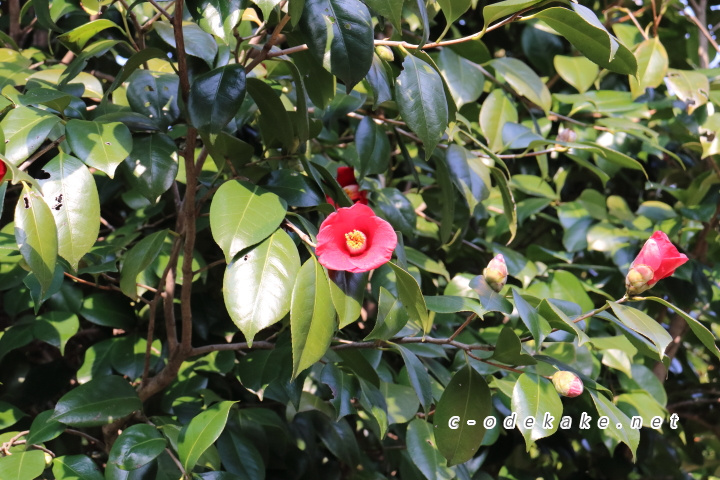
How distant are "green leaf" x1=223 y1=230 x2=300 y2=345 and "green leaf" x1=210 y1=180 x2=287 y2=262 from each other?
0.05ft

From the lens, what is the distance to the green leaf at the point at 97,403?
86 cm

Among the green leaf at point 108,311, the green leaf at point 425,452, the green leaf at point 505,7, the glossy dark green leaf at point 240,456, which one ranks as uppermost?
the green leaf at point 505,7

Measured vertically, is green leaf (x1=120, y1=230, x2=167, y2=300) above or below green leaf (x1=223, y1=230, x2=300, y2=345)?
below

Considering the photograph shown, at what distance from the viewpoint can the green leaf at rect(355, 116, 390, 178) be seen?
39.8 inches

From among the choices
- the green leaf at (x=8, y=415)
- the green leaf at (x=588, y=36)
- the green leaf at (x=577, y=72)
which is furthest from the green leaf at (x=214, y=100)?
the green leaf at (x=577, y=72)

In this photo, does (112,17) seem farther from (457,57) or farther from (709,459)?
(709,459)

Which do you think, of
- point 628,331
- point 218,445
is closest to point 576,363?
point 628,331

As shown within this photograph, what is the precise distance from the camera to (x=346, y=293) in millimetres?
700

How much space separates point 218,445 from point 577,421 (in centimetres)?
69

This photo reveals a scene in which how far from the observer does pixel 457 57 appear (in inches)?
47.3

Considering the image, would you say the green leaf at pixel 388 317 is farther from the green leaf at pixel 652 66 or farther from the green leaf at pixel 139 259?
the green leaf at pixel 652 66

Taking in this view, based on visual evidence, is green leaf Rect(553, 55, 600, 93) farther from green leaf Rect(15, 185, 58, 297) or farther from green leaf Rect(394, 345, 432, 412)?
green leaf Rect(15, 185, 58, 297)

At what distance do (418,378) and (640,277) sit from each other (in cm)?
29

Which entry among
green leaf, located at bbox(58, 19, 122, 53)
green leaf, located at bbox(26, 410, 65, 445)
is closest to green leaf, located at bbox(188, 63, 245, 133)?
green leaf, located at bbox(58, 19, 122, 53)
